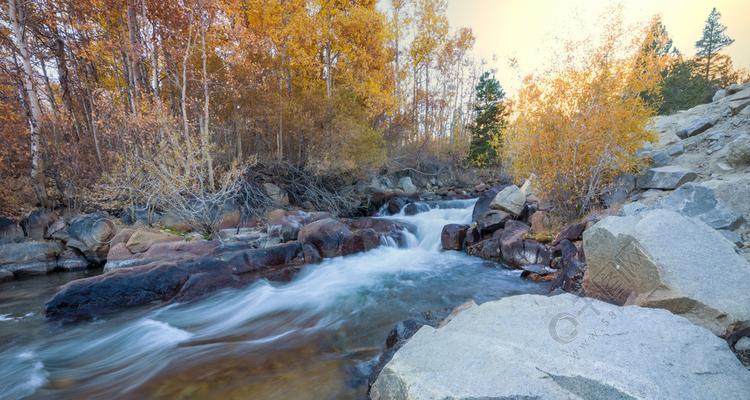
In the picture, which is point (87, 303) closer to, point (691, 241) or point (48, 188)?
point (48, 188)

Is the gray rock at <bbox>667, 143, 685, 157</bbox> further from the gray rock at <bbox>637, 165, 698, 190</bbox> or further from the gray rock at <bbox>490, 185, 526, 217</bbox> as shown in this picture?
the gray rock at <bbox>490, 185, 526, 217</bbox>

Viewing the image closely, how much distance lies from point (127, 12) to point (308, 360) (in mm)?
12377

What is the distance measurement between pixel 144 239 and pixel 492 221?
29.0ft

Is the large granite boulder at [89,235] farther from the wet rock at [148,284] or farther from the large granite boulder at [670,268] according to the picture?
the large granite boulder at [670,268]

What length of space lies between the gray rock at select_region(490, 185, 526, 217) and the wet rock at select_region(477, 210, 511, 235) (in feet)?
0.60

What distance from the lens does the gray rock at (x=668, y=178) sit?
688 centimetres

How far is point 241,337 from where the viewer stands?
4.79 metres

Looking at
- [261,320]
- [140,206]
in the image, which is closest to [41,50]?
[140,206]

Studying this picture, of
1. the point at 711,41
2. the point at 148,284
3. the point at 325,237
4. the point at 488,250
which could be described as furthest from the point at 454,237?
the point at 711,41

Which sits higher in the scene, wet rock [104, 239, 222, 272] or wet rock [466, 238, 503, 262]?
wet rock [104, 239, 222, 272]

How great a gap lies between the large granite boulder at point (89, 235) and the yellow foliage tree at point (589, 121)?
10971 mm

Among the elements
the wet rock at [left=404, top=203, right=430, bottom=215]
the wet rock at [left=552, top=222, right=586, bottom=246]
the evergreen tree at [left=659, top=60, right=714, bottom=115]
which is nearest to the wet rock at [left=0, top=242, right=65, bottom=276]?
the wet rock at [left=404, top=203, right=430, bottom=215]

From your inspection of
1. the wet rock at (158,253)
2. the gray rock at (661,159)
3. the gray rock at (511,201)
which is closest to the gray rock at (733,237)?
the gray rock at (511,201)

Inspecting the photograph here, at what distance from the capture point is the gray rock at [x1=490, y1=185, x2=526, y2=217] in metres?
8.84
